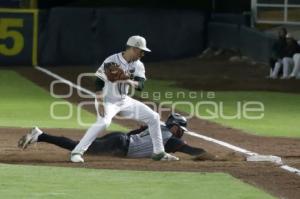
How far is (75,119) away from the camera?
63.9 feet

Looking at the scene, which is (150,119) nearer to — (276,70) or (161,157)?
(161,157)

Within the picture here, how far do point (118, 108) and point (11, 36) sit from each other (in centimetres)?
1969

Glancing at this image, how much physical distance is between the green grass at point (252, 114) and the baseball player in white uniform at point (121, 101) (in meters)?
5.26

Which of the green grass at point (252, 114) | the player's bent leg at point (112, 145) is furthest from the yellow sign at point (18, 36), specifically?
the player's bent leg at point (112, 145)

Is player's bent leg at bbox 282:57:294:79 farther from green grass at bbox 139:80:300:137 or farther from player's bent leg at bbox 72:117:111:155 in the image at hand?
player's bent leg at bbox 72:117:111:155

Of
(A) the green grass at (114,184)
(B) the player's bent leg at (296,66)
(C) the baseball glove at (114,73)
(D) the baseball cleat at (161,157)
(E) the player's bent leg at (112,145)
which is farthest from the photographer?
(B) the player's bent leg at (296,66)

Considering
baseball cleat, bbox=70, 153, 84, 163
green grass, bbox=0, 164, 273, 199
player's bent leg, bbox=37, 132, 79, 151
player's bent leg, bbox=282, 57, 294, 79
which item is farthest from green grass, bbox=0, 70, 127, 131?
player's bent leg, bbox=282, 57, 294, 79

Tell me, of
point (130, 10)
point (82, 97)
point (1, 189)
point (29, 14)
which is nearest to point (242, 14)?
point (130, 10)

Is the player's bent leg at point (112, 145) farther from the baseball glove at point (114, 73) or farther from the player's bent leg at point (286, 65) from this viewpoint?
the player's bent leg at point (286, 65)

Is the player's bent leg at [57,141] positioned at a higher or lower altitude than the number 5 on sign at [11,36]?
higher

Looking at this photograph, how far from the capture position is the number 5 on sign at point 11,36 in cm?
3131

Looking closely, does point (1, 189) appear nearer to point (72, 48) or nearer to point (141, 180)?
point (141, 180)

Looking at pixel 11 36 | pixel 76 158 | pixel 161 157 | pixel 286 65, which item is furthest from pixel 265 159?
pixel 11 36

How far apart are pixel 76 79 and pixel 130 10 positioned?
5.59 m
